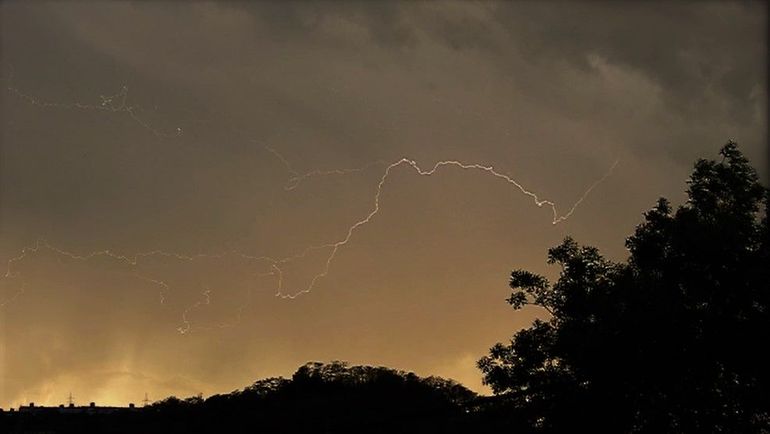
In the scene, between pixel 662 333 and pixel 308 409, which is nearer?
pixel 662 333

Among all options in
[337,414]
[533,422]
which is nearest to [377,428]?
[337,414]

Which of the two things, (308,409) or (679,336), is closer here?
(679,336)

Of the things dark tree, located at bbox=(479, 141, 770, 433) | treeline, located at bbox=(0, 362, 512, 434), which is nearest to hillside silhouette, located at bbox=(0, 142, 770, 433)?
dark tree, located at bbox=(479, 141, 770, 433)

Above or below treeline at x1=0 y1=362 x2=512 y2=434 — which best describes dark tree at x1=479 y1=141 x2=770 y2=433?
below

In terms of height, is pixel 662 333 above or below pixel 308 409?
below

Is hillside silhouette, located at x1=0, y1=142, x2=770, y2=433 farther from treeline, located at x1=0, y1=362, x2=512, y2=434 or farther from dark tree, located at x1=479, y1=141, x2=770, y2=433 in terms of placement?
treeline, located at x1=0, y1=362, x2=512, y2=434

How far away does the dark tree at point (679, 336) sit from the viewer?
21.5m

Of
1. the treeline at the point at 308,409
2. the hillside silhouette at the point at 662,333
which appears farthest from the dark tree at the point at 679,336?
the treeline at the point at 308,409

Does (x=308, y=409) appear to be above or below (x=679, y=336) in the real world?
above

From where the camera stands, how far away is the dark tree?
70.5 feet

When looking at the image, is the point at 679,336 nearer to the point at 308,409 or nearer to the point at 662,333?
the point at 662,333

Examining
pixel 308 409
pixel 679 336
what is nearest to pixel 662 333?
pixel 679 336

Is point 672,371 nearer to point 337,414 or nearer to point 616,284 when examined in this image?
point 616,284

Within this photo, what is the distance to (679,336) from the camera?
21.9m
